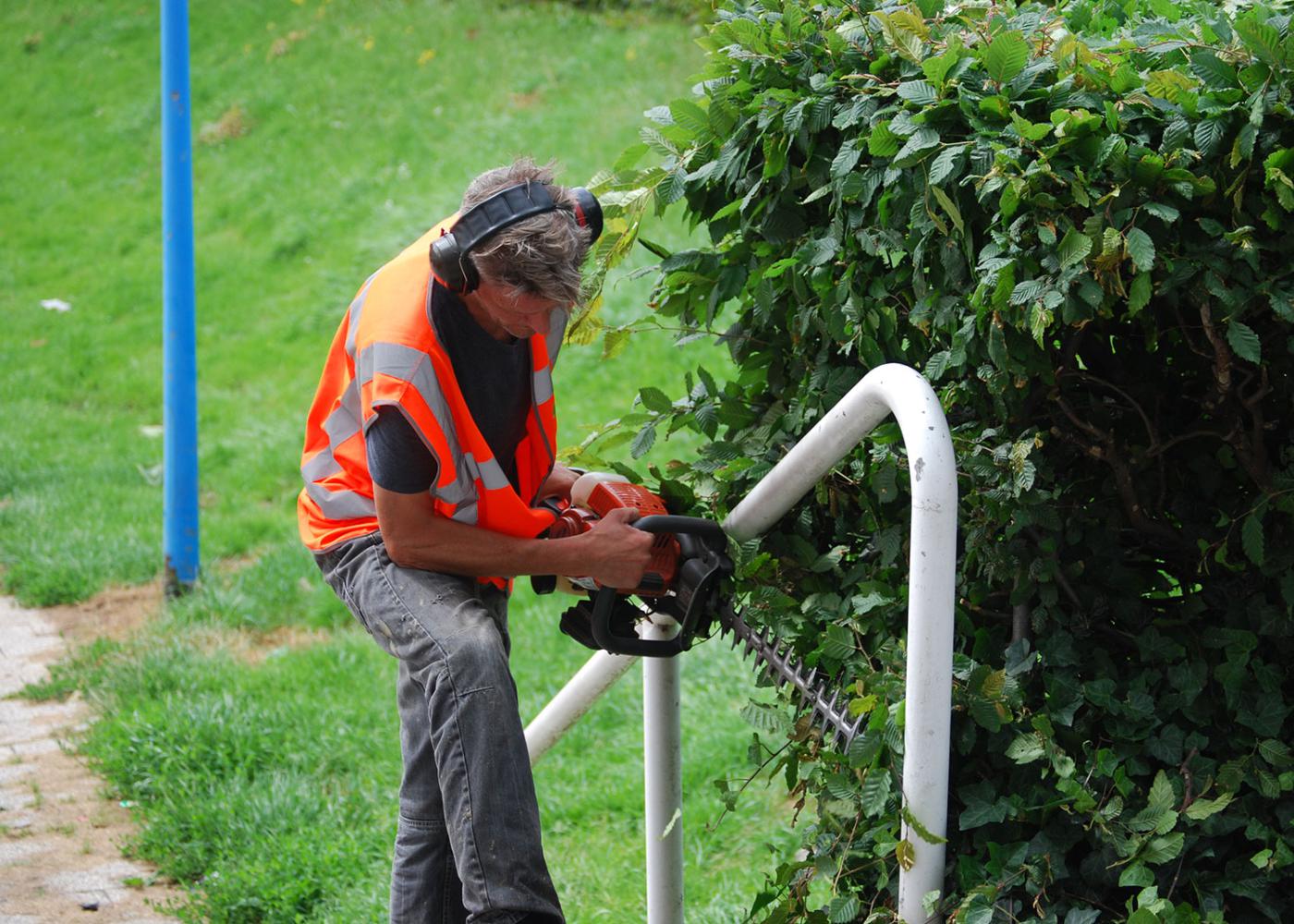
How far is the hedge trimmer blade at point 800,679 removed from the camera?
2170 mm

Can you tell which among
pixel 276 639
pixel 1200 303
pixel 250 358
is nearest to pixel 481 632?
pixel 1200 303

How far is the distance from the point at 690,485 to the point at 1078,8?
1.12m

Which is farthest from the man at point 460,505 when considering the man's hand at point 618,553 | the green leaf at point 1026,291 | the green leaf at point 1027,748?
the green leaf at point 1026,291

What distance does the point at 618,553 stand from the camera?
2553 mm

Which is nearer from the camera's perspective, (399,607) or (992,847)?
(992,847)

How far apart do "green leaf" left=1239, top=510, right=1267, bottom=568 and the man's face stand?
123 cm

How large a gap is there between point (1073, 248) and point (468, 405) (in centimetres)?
→ 132

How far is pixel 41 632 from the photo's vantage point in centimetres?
594

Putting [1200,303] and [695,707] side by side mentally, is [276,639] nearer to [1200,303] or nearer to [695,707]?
[695,707]

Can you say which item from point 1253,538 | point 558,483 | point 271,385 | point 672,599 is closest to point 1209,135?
point 1253,538

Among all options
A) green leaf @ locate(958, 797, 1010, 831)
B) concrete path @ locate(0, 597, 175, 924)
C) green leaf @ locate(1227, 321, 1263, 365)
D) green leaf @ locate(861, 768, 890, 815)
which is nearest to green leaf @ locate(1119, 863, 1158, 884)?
green leaf @ locate(958, 797, 1010, 831)

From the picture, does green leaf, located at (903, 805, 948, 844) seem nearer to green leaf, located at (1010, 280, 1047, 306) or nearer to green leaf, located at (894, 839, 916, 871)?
green leaf, located at (894, 839, 916, 871)

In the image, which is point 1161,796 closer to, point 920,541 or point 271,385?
point 920,541

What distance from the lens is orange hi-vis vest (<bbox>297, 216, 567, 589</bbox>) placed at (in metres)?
2.57
